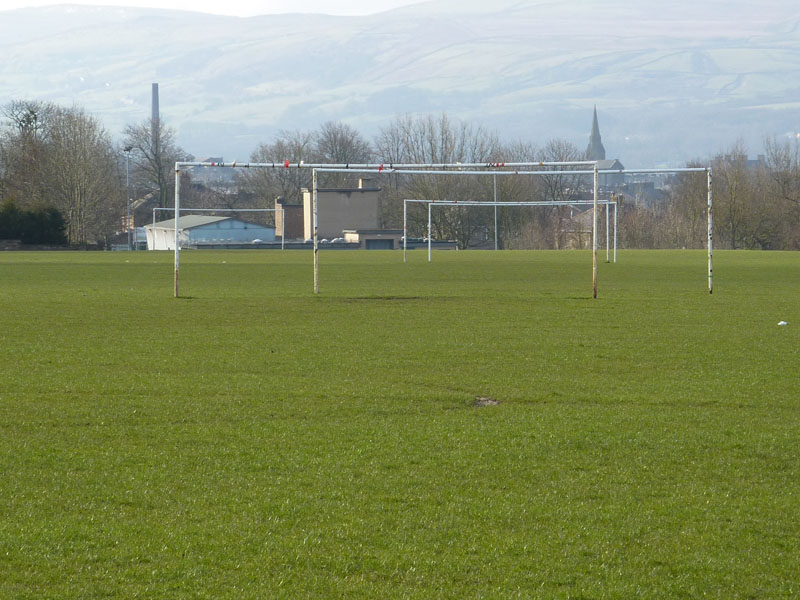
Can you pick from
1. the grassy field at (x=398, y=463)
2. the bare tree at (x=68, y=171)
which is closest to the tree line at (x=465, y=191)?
the bare tree at (x=68, y=171)

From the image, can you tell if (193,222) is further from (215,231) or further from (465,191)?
(465,191)

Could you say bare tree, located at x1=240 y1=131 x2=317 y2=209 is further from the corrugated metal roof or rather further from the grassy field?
the grassy field

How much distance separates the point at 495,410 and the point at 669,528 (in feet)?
12.2

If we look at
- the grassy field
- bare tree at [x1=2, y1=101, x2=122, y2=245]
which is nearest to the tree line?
bare tree at [x1=2, y1=101, x2=122, y2=245]

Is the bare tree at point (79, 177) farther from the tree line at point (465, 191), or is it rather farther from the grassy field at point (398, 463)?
the grassy field at point (398, 463)

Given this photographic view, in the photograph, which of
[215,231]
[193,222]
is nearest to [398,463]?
[215,231]

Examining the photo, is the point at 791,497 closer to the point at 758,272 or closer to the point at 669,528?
the point at 669,528

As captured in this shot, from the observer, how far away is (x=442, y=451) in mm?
7906

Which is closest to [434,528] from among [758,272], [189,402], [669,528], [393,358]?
[669,528]

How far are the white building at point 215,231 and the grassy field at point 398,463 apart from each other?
86.1 metres

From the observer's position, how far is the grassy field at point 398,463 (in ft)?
17.4

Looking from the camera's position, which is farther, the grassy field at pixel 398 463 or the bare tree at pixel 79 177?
the bare tree at pixel 79 177

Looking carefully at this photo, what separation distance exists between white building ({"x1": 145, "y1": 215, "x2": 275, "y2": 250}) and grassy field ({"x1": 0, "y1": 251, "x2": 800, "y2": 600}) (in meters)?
86.1

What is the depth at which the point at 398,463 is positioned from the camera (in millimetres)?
7492
